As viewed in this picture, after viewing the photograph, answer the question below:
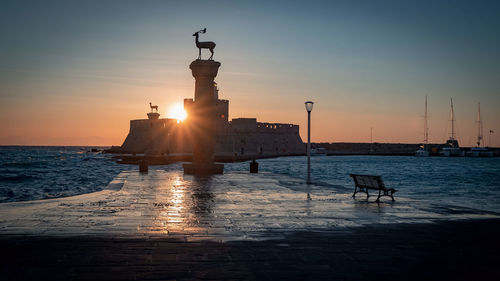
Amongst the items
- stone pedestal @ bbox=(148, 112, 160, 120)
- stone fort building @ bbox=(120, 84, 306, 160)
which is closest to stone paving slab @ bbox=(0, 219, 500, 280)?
stone fort building @ bbox=(120, 84, 306, 160)

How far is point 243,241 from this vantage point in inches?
233

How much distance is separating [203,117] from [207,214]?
12.4 m

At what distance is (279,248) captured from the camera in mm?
5559

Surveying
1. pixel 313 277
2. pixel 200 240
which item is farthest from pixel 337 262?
pixel 200 240

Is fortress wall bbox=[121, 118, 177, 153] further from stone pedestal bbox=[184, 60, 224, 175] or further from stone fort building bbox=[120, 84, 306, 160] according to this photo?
stone pedestal bbox=[184, 60, 224, 175]

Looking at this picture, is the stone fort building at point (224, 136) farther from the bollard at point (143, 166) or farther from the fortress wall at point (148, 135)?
the bollard at point (143, 166)

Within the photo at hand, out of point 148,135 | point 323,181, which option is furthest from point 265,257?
point 148,135

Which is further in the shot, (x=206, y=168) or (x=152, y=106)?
(x=152, y=106)

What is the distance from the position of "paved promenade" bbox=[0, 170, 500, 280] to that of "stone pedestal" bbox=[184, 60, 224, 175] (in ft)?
34.9

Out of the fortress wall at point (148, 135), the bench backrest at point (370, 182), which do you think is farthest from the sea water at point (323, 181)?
the fortress wall at point (148, 135)

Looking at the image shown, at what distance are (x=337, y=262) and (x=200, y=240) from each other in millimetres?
2079

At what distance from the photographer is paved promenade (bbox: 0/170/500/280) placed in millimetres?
4531

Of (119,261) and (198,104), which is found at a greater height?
(198,104)

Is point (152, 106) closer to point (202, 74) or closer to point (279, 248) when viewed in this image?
point (202, 74)
